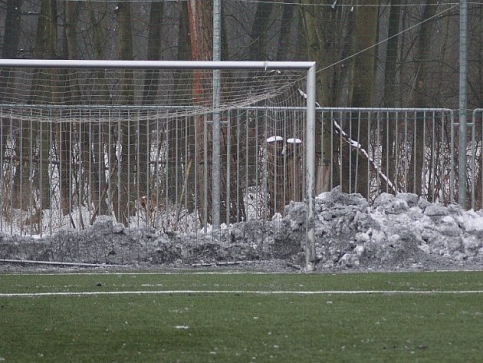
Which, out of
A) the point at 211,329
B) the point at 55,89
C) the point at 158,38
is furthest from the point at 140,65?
the point at 158,38

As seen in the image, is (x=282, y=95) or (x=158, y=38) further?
(x=158, y=38)

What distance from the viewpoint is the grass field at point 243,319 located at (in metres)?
5.29

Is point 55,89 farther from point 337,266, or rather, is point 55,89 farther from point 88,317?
point 88,317

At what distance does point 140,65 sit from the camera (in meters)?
9.68

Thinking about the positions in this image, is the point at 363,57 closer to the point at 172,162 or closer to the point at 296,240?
the point at 172,162

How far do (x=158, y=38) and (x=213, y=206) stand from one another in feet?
27.5

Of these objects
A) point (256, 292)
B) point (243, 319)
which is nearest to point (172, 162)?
point (256, 292)

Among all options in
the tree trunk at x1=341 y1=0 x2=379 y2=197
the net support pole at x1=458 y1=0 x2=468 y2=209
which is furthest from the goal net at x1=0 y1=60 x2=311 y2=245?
the tree trunk at x1=341 y1=0 x2=379 y2=197

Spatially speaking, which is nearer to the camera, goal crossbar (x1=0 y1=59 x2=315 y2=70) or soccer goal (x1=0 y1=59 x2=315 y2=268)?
goal crossbar (x1=0 y1=59 x2=315 y2=70)

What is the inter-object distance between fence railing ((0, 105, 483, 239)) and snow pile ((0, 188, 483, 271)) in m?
0.40

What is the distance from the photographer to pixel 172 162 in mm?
12766

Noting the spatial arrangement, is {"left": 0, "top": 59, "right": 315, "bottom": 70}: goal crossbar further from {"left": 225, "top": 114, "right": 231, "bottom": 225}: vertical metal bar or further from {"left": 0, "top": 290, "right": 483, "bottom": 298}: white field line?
{"left": 0, "top": 290, "right": 483, "bottom": 298}: white field line

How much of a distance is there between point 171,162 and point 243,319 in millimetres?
6526

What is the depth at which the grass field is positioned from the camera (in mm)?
5293
